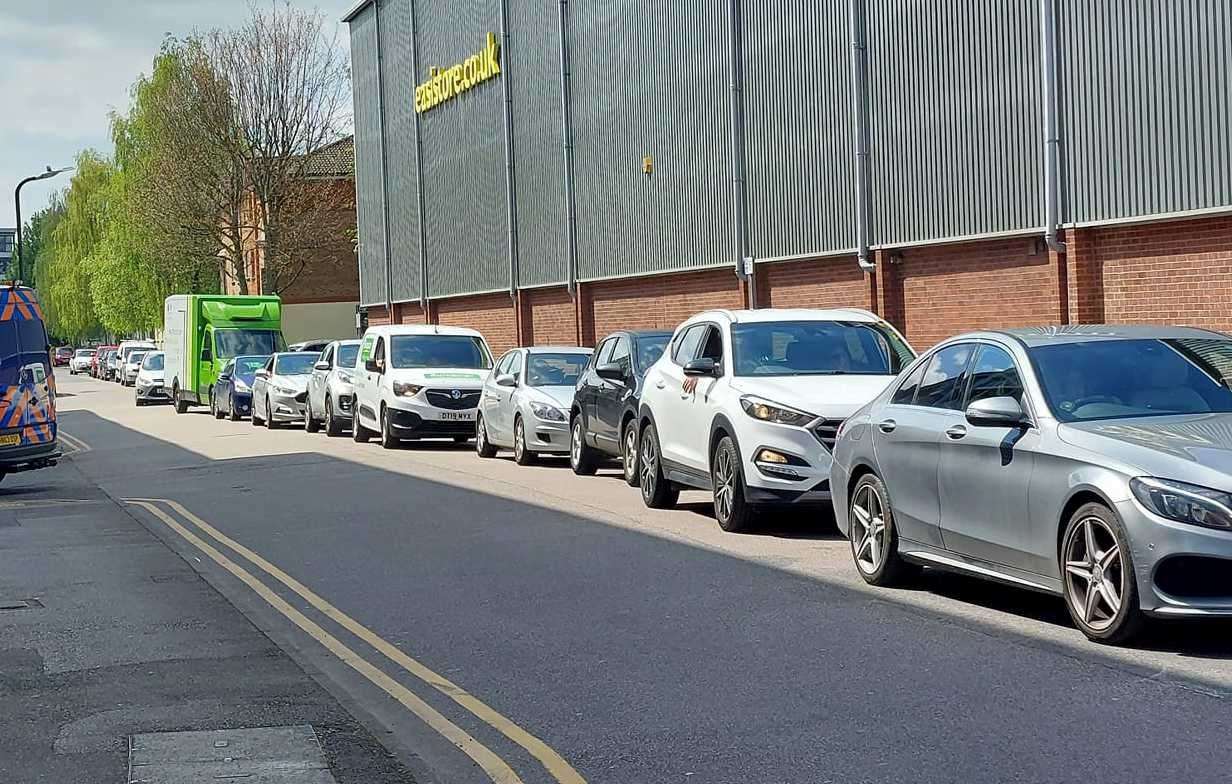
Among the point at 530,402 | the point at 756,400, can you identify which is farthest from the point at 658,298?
the point at 756,400

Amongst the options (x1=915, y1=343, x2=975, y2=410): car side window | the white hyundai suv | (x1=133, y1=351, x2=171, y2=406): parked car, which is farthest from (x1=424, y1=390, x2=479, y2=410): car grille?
(x1=133, y1=351, x2=171, y2=406): parked car

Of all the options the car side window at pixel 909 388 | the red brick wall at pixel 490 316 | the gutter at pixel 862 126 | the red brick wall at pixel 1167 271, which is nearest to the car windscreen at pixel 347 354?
the red brick wall at pixel 490 316

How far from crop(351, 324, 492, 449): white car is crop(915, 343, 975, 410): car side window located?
15.6 metres

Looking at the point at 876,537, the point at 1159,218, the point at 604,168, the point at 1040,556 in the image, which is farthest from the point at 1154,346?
the point at 604,168

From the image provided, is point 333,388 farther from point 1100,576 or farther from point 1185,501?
point 1185,501

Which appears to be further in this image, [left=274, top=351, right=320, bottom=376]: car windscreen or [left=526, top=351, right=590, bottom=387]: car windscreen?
[left=274, top=351, right=320, bottom=376]: car windscreen

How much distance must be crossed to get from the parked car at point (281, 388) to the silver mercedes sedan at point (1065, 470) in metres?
23.7

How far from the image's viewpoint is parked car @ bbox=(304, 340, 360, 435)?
29.4 metres

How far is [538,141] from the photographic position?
37.1 metres

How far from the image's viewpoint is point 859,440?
10.3 metres

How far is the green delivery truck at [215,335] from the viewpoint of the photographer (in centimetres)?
4166

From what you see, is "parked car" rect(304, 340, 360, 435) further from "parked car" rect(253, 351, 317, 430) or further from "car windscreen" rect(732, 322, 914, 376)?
"car windscreen" rect(732, 322, 914, 376)

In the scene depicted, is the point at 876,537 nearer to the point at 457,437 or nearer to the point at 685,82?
the point at 457,437

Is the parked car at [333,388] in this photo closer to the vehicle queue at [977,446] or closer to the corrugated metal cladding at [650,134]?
the corrugated metal cladding at [650,134]
